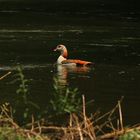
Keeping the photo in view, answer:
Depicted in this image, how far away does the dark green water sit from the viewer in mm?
17547

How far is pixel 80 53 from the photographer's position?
25.9 m

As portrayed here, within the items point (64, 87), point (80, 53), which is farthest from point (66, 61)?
point (64, 87)

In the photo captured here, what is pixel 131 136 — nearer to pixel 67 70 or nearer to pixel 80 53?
pixel 67 70

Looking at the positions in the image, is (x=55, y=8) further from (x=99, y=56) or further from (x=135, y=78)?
(x=135, y=78)

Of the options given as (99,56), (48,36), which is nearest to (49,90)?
(99,56)

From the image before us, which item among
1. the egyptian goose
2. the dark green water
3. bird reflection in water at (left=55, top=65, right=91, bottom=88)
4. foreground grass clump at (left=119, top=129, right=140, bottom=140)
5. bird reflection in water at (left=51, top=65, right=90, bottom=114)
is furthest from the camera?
the egyptian goose

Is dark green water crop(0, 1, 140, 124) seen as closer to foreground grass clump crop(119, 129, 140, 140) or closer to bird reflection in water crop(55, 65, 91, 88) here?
bird reflection in water crop(55, 65, 91, 88)

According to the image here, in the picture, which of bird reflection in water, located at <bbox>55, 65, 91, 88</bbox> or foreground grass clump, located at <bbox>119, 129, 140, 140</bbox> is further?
bird reflection in water, located at <bbox>55, 65, 91, 88</bbox>

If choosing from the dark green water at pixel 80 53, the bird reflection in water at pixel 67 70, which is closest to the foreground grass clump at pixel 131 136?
the dark green water at pixel 80 53

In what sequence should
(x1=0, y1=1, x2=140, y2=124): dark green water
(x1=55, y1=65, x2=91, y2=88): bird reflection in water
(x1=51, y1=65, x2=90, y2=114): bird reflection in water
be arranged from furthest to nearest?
1. (x1=55, y1=65, x2=91, y2=88): bird reflection in water
2. (x1=0, y1=1, x2=140, y2=124): dark green water
3. (x1=51, y1=65, x2=90, y2=114): bird reflection in water

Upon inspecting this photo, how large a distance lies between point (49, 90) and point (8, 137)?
25.4 feet

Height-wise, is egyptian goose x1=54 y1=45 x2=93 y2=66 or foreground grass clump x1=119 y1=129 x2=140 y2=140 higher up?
foreground grass clump x1=119 y1=129 x2=140 y2=140

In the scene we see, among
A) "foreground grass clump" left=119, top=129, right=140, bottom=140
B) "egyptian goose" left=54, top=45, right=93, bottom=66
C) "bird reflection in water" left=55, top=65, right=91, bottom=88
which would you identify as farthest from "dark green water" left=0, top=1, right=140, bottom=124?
"foreground grass clump" left=119, top=129, right=140, bottom=140

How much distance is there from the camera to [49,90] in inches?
709
